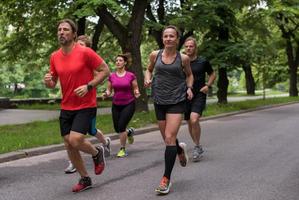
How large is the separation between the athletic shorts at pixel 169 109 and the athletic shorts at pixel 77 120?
2.69ft

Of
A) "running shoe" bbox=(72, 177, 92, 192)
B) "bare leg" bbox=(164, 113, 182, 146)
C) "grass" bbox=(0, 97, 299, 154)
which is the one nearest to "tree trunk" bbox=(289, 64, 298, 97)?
"grass" bbox=(0, 97, 299, 154)

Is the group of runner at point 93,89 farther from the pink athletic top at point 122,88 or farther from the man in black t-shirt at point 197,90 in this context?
the pink athletic top at point 122,88

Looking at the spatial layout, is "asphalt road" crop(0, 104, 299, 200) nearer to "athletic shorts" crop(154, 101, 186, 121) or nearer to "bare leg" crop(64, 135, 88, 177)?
"bare leg" crop(64, 135, 88, 177)

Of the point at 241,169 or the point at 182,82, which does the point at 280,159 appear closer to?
the point at 241,169

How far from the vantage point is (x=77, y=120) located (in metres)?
6.18

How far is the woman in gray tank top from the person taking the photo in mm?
6457

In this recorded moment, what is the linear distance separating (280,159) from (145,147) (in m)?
2.92

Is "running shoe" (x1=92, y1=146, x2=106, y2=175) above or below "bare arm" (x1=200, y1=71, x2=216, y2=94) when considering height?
below

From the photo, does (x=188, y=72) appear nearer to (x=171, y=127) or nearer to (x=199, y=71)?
(x=171, y=127)

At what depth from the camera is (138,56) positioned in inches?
714

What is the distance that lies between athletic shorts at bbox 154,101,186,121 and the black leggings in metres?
2.78

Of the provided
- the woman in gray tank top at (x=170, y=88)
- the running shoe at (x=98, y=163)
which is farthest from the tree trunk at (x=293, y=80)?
the running shoe at (x=98, y=163)

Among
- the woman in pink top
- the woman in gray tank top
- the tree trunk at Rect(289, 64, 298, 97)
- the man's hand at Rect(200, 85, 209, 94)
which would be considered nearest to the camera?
the woman in gray tank top

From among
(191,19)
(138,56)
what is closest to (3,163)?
(138,56)
